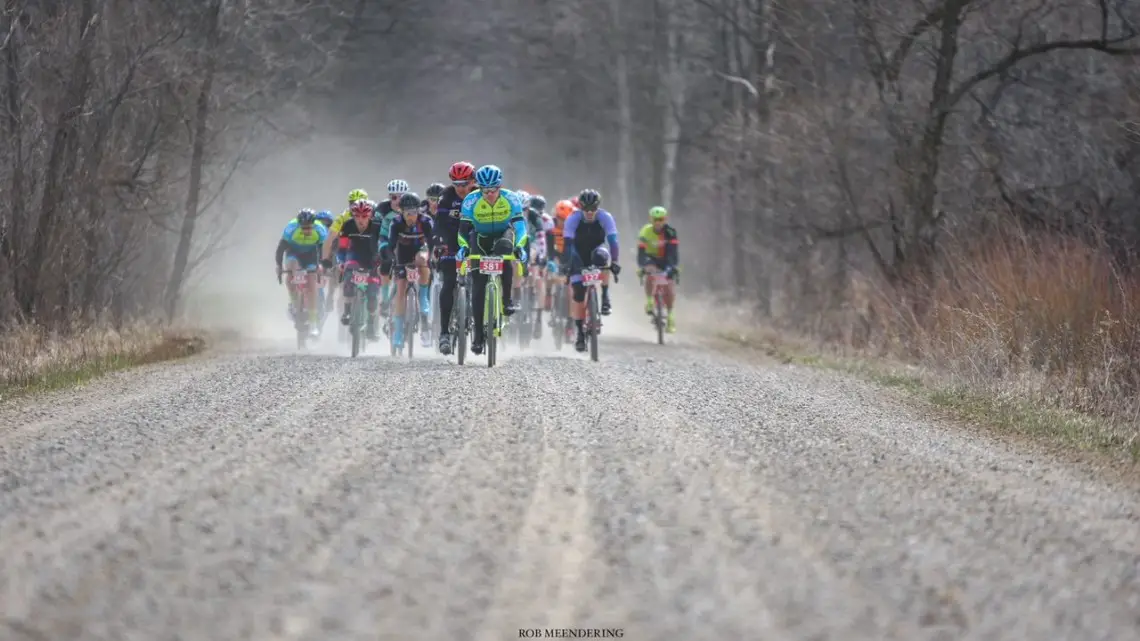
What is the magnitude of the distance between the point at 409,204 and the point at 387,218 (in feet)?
3.79

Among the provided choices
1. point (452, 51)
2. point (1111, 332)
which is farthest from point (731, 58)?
point (452, 51)

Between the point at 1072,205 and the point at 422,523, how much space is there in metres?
13.1

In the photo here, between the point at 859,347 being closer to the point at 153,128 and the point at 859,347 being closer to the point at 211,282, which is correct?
the point at 153,128

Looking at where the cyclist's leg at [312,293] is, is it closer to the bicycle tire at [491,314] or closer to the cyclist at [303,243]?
the cyclist at [303,243]

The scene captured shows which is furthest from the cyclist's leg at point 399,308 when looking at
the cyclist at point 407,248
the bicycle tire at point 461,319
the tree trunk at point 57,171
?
the tree trunk at point 57,171

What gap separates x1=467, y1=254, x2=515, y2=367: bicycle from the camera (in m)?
15.6

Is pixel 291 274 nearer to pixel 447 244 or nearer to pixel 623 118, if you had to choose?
pixel 447 244

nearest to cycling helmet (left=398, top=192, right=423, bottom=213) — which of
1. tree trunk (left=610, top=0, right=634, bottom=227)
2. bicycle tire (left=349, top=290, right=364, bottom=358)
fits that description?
bicycle tire (left=349, top=290, right=364, bottom=358)

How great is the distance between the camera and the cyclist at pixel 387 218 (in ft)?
61.1

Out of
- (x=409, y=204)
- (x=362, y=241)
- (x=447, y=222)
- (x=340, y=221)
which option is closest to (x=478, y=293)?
(x=447, y=222)

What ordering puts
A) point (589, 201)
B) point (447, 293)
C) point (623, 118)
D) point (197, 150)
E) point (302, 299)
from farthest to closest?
point (623, 118)
point (197, 150)
point (302, 299)
point (589, 201)
point (447, 293)

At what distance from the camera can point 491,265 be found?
15.6m

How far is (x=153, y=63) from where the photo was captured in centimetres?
2092

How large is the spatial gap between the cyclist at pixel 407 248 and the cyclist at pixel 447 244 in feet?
4.74
